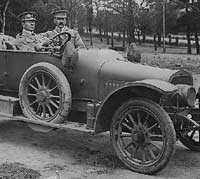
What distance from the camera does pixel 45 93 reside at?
6.11 meters

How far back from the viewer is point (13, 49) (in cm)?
712

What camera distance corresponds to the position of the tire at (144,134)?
5.01 metres

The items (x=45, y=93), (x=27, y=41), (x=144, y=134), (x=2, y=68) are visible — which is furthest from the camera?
(x=27, y=41)

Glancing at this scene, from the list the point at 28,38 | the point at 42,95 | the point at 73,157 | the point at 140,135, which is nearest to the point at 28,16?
the point at 28,38

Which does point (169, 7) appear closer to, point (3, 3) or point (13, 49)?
point (3, 3)

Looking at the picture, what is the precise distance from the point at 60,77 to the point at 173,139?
5.94ft

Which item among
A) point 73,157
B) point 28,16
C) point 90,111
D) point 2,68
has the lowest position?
point 73,157

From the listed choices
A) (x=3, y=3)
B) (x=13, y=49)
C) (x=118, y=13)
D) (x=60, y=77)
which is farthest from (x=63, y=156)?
(x=118, y=13)

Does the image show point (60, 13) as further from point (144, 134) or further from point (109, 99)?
point (144, 134)

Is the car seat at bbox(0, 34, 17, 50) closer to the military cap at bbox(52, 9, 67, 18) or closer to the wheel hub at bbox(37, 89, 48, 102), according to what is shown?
the military cap at bbox(52, 9, 67, 18)

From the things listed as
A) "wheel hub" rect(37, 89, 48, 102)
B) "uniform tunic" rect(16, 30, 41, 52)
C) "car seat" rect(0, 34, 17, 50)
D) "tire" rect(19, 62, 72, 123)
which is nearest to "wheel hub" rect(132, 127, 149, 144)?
"tire" rect(19, 62, 72, 123)

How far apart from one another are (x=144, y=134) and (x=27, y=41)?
2.84 m

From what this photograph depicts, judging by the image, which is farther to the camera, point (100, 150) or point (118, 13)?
point (118, 13)

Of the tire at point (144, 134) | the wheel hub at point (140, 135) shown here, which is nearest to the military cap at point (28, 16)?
the tire at point (144, 134)
